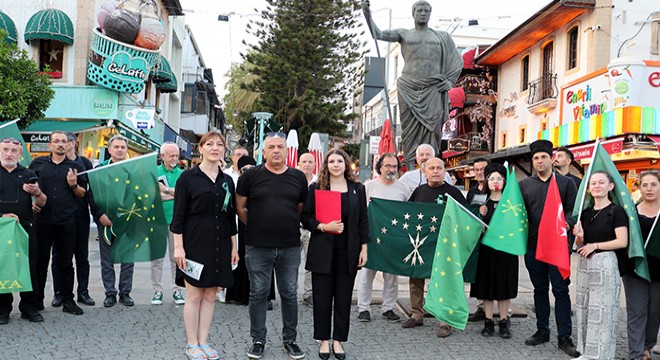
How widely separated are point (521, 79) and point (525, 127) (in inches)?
93.2

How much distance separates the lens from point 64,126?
69.2 feet

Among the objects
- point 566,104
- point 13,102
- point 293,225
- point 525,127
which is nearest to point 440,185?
point 293,225

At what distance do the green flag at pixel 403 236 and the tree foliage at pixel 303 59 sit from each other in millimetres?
25017

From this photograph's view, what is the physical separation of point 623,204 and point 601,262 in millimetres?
562

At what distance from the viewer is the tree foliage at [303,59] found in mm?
31266

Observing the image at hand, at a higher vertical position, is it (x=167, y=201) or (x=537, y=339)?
(x=167, y=201)

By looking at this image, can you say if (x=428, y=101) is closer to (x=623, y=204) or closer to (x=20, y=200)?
(x=623, y=204)

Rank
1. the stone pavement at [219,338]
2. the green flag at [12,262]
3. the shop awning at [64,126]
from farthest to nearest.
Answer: the shop awning at [64,126] → the green flag at [12,262] → the stone pavement at [219,338]

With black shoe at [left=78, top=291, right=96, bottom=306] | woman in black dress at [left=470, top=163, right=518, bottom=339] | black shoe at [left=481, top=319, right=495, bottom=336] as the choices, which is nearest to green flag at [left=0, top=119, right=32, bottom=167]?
black shoe at [left=78, top=291, right=96, bottom=306]

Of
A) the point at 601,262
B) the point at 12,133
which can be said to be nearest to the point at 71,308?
the point at 12,133

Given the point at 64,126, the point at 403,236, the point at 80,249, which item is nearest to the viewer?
the point at 403,236

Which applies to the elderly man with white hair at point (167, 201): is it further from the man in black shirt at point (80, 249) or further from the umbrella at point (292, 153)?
the umbrella at point (292, 153)

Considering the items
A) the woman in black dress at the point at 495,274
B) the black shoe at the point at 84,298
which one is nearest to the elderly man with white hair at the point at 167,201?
the black shoe at the point at 84,298

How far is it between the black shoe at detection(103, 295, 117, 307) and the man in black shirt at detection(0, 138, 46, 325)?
31.1 inches
